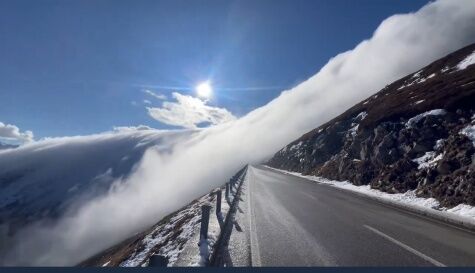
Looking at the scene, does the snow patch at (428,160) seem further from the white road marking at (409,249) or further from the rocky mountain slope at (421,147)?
the white road marking at (409,249)

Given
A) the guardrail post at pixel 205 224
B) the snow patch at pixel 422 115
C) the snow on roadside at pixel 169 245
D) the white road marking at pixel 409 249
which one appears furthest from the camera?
the snow patch at pixel 422 115

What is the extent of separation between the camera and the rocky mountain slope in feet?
70.4

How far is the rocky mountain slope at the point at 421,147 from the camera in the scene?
2145 centimetres

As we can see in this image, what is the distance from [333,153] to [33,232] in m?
123

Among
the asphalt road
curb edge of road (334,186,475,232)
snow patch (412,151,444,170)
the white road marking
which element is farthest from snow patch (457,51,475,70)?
the white road marking

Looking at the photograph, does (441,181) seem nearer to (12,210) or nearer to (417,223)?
(417,223)

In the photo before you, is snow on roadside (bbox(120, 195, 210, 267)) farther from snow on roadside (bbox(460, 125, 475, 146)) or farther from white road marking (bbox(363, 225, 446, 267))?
snow on roadside (bbox(460, 125, 475, 146))

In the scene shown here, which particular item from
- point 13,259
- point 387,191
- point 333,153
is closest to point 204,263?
point 387,191

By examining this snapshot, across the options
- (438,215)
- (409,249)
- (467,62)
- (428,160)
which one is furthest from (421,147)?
(467,62)

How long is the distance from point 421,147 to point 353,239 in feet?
68.9

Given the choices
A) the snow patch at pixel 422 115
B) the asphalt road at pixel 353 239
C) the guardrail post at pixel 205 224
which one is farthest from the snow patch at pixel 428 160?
the guardrail post at pixel 205 224

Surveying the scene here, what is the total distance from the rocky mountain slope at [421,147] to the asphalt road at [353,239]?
6311 mm

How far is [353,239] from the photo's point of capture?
33.9 feet

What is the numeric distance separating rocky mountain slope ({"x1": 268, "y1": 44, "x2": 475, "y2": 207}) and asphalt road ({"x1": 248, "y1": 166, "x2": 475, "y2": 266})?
6311mm
